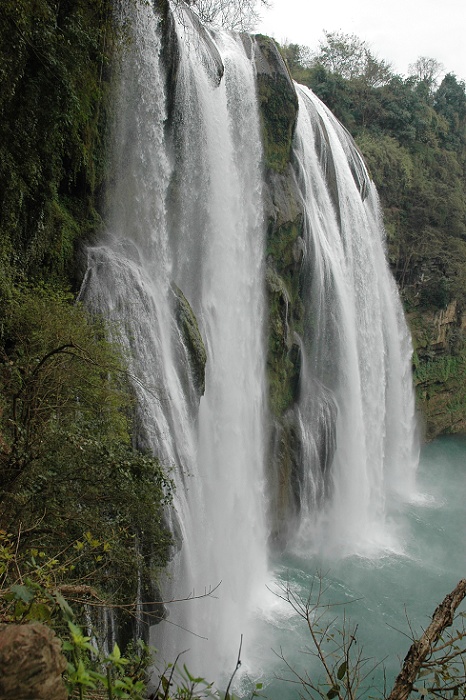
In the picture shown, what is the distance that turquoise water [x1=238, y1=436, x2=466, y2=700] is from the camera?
8828mm

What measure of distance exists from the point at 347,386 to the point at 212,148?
708 cm

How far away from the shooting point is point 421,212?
22.1m

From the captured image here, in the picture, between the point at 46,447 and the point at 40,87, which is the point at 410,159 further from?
the point at 46,447

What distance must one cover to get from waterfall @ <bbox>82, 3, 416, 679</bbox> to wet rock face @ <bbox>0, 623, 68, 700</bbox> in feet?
9.55

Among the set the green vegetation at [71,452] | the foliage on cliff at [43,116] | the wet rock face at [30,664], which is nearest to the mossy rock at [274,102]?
the foliage on cliff at [43,116]

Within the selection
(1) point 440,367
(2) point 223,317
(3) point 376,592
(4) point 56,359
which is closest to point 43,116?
(4) point 56,359

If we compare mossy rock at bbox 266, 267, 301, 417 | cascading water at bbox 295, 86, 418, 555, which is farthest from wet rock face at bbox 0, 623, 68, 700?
cascading water at bbox 295, 86, 418, 555

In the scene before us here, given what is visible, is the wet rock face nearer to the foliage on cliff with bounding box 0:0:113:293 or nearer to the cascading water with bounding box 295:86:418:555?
the foliage on cliff with bounding box 0:0:113:293

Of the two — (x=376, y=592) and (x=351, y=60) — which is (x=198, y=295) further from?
(x=351, y=60)

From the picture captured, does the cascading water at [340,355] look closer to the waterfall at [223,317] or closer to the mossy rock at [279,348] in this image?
the waterfall at [223,317]

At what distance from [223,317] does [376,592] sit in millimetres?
6305

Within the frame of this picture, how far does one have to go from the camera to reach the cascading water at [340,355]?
534 inches

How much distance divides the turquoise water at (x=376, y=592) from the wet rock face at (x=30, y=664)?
535 cm

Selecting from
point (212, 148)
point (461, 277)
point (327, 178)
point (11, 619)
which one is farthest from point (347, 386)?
point (11, 619)
